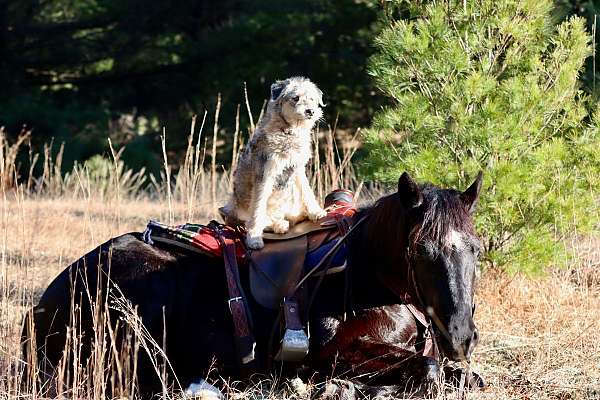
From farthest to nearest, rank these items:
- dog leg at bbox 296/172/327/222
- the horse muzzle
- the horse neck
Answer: dog leg at bbox 296/172/327/222, the horse neck, the horse muzzle

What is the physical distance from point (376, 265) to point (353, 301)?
0.21m

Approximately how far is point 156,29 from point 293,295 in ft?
53.1

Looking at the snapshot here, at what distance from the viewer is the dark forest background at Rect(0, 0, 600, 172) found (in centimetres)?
1875

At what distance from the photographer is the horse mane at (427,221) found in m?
4.05

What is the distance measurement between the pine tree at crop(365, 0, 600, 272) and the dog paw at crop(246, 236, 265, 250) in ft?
5.78

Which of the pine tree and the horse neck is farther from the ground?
the pine tree

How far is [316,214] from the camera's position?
17.2ft

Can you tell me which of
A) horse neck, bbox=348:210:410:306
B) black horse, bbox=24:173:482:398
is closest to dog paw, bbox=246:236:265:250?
black horse, bbox=24:173:482:398

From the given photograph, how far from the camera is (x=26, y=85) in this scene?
65.3 feet

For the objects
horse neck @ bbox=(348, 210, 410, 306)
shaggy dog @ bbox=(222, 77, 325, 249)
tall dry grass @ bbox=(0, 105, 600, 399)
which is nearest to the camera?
horse neck @ bbox=(348, 210, 410, 306)

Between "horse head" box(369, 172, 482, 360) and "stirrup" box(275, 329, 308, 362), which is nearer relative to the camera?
"horse head" box(369, 172, 482, 360)

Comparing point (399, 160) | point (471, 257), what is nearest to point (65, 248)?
point (399, 160)

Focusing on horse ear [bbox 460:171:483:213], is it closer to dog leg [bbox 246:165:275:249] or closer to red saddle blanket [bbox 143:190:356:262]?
red saddle blanket [bbox 143:190:356:262]

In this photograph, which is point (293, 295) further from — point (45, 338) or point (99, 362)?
point (45, 338)
